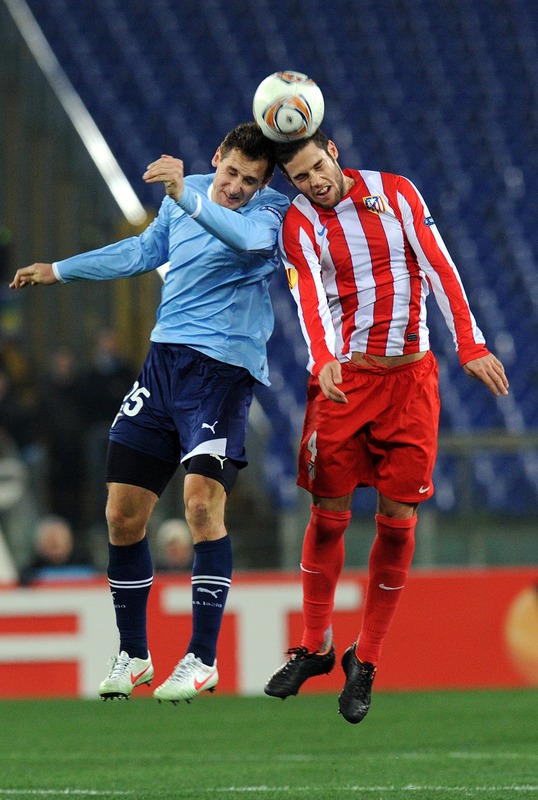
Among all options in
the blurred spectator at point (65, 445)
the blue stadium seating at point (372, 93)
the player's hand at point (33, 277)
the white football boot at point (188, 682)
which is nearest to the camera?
the white football boot at point (188, 682)

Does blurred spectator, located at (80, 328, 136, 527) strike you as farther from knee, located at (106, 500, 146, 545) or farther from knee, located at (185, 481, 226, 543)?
knee, located at (185, 481, 226, 543)

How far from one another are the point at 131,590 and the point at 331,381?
107 centimetres

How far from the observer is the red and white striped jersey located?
15.2 feet

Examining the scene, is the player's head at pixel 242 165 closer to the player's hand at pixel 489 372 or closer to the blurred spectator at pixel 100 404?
the player's hand at pixel 489 372

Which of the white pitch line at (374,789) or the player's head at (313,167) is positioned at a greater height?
the player's head at (313,167)

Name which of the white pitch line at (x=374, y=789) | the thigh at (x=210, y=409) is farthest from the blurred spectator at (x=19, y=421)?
the thigh at (x=210, y=409)

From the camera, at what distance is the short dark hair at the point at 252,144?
15.0 ft

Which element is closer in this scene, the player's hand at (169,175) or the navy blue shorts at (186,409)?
the player's hand at (169,175)

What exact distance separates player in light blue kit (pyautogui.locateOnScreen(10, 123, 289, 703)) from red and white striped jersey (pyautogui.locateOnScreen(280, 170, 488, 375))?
5.4 inches

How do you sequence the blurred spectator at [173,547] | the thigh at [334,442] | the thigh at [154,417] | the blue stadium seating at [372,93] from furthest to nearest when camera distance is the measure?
the blue stadium seating at [372,93] → the blurred spectator at [173,547] → the thigh at [334,442] → the thigh at [154,417]

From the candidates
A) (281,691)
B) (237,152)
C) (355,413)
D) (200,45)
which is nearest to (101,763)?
(281,691)

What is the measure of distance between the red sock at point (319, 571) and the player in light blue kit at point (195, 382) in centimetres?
43

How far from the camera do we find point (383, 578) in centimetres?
508

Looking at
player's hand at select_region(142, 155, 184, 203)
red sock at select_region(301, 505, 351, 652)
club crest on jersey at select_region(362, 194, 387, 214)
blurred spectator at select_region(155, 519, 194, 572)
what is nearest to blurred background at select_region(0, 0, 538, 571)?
blurred spectator at select_region(155, 519, 194, 572)
